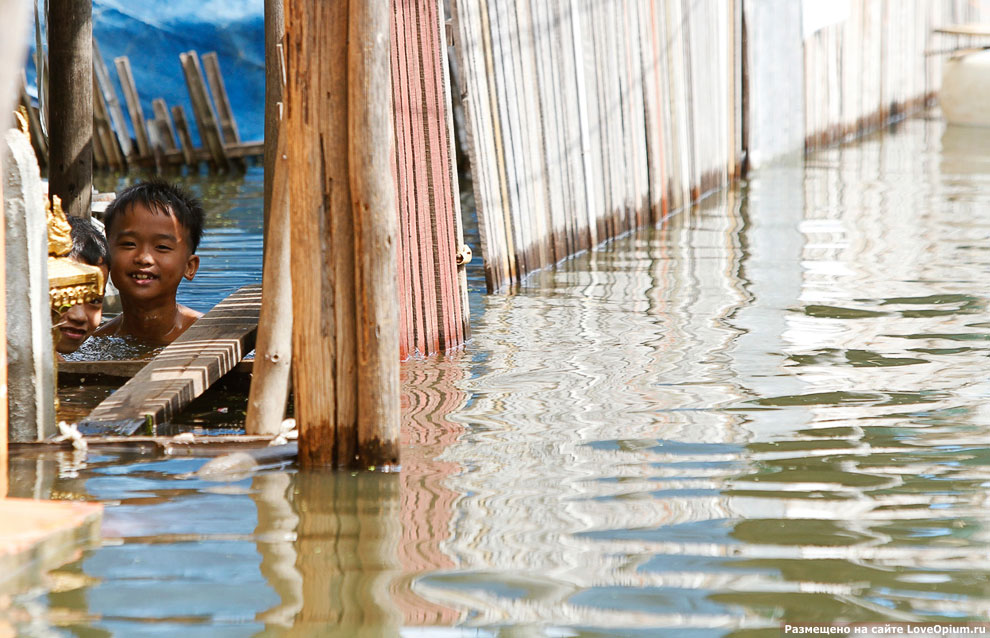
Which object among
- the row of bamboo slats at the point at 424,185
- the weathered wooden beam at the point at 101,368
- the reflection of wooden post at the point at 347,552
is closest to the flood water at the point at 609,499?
the reflection of wooden post at the point at 347,552

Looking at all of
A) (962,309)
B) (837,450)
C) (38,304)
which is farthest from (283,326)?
(962,309)

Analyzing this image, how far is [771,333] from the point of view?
231 inches

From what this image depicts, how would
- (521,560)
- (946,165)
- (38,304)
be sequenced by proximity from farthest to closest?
(946,165)
(38,304)
(521,560)

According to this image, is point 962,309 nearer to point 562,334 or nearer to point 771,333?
point 771,333

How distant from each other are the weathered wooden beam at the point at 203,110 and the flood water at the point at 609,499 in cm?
898

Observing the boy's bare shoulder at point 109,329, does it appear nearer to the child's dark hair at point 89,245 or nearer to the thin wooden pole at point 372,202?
the child's dark hair at point 89,245

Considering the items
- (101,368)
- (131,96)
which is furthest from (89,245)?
(131,96)

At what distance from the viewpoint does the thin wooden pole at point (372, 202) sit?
3.65 meters

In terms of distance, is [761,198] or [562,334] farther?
[761,198]

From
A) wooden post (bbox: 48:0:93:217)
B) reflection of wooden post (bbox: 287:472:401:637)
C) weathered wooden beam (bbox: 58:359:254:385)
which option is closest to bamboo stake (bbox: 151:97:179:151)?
wooden post (bbox: 48:0:93:217)

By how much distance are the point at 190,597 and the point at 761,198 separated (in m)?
8.58

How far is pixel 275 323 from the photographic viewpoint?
13.4 feet

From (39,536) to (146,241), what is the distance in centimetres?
305

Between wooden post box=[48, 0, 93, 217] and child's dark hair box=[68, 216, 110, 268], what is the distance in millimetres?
883
